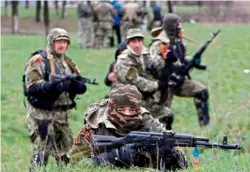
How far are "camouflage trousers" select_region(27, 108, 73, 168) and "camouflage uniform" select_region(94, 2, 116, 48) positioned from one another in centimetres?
1671

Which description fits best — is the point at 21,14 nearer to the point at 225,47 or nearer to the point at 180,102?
the point at 225,47

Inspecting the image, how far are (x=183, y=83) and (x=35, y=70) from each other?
351 cm

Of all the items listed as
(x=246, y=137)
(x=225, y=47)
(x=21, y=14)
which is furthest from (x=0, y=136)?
(x=21, y=14)

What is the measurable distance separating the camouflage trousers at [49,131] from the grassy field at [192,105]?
0.30 metres

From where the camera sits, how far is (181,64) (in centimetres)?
1149

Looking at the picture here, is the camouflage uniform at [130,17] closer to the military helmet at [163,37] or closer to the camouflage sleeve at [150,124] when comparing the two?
the military helmet at [163,37]

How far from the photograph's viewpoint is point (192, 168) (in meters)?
6.25

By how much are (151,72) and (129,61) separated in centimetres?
59

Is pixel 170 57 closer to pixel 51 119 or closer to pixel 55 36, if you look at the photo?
pixel 55 36

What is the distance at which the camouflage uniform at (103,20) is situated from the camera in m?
25.9

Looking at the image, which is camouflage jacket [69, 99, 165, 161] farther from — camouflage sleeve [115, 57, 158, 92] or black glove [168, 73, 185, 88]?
black glove [168, 73, 185, 88]

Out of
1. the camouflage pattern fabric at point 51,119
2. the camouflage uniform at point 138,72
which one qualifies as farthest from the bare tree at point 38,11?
the camouflage pattern fabric at point 51,119

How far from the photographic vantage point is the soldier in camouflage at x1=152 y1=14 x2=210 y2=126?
11.1m

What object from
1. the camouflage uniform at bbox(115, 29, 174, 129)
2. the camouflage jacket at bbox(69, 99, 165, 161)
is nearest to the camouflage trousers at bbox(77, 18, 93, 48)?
the camouflage uniform at bbox(115, 29, 174, 129)
